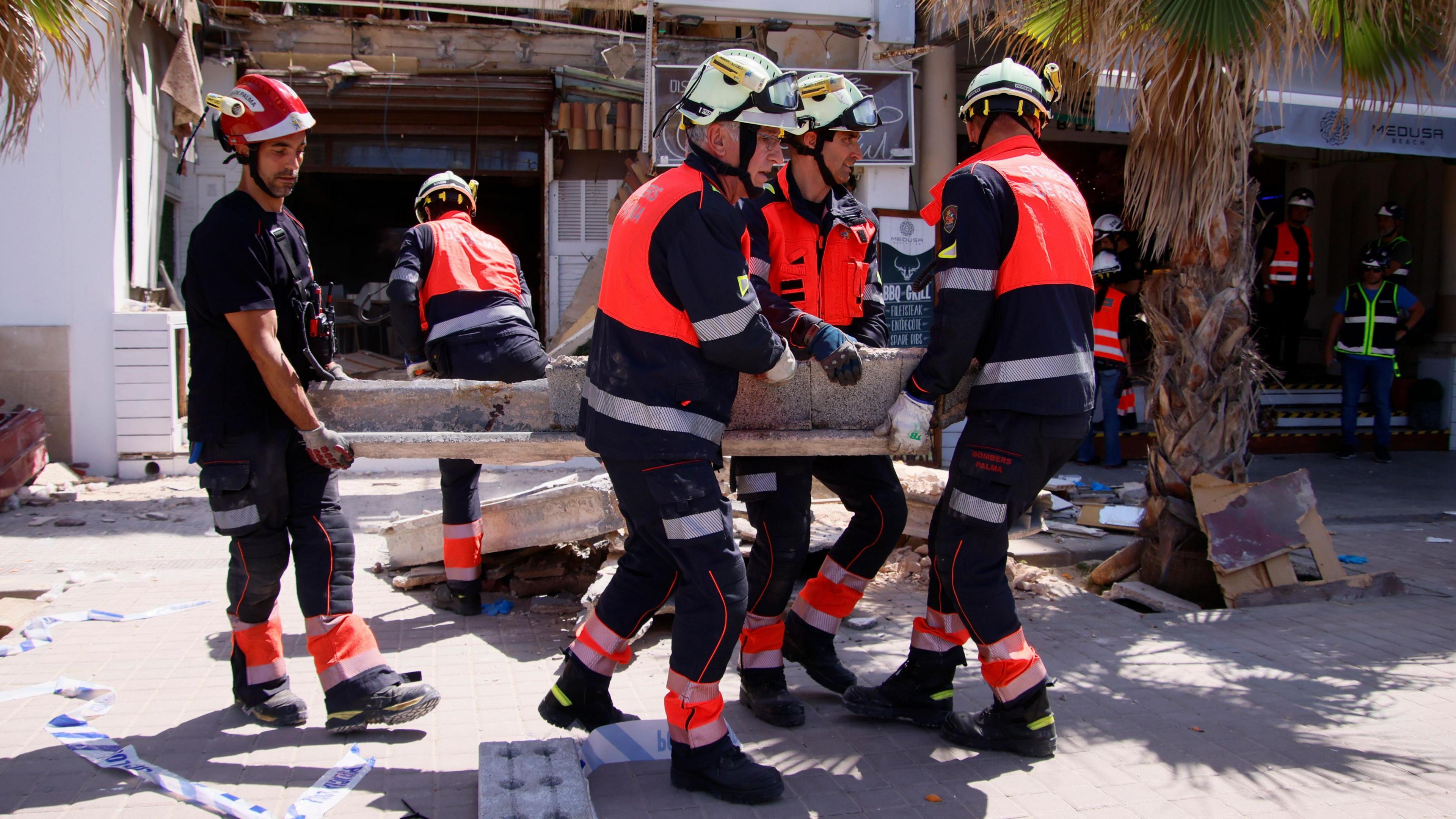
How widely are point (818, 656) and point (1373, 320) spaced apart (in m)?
8.07

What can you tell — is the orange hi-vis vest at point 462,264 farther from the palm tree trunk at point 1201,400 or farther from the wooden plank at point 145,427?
the wooden plank at point 145,427

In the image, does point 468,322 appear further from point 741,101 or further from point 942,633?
point 942,633

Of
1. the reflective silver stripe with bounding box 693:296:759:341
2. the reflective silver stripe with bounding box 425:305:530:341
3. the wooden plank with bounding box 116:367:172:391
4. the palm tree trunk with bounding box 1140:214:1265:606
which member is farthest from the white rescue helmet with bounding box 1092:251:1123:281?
the wooden plank with bounding box 116:367:172:391

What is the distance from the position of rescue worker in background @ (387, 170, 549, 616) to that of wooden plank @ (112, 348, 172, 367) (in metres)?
4.16

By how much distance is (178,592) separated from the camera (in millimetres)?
5043

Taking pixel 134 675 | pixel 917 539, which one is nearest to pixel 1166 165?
pixel 917 539

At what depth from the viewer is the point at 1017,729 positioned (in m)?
3.20

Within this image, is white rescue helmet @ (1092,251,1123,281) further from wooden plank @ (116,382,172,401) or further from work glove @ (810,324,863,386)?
wooden plank @ (116,382,172,401)

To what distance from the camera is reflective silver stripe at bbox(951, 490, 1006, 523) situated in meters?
3.14

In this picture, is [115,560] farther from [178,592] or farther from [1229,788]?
[1229,788]

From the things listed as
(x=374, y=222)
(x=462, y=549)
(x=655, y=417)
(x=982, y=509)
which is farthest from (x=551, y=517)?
(x=374, y=222)

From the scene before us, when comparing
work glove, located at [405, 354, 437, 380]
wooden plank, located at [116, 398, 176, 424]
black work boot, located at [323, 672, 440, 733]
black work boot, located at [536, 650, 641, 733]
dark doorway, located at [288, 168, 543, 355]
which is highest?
dark doorway, located at [288, 168, 543, 355]

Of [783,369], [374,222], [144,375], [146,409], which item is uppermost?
[374,222]

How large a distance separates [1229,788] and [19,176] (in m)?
8.69
